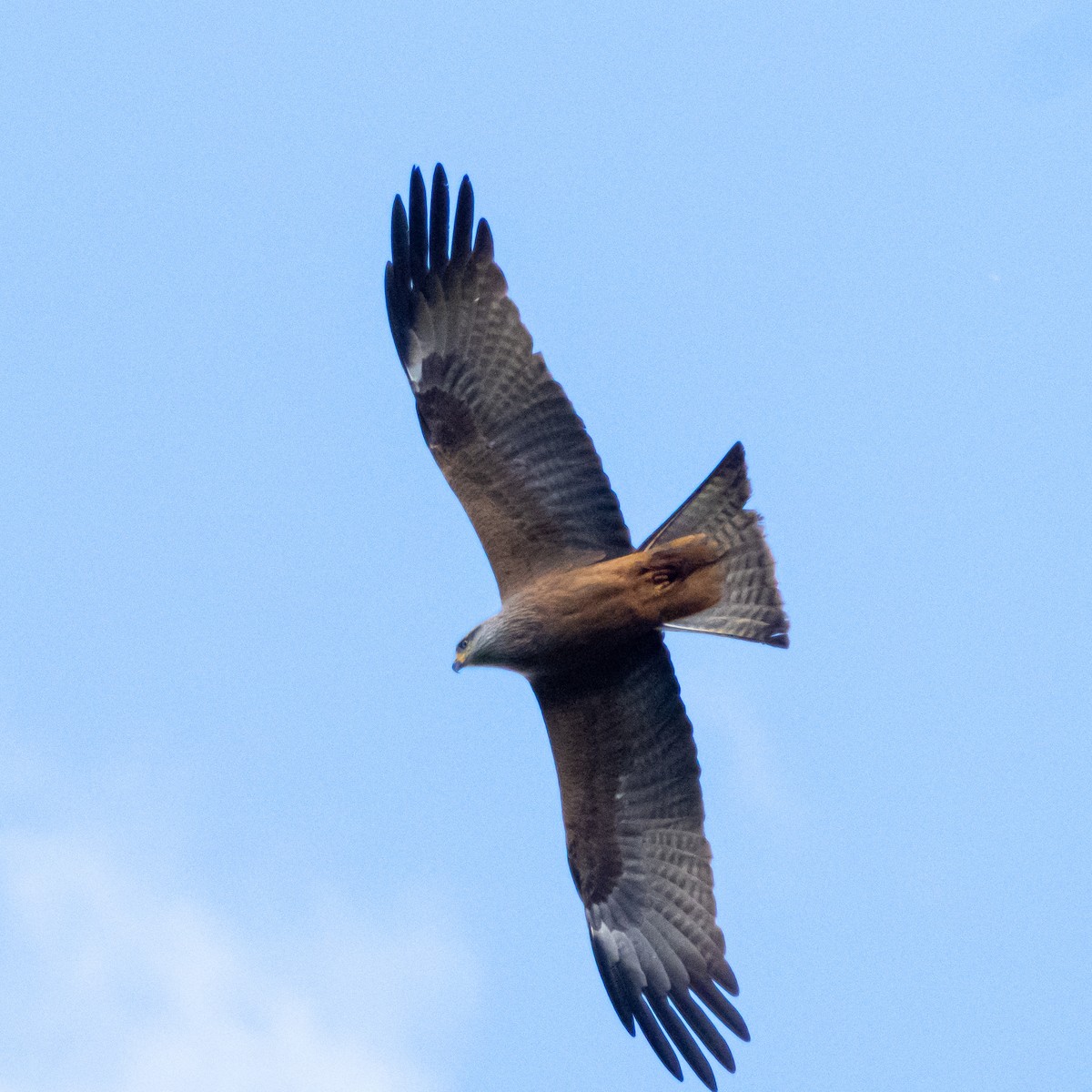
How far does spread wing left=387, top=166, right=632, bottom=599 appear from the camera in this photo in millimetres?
8094

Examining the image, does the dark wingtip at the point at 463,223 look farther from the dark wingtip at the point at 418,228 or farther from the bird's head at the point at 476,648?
the bird's head at the point at 476,648

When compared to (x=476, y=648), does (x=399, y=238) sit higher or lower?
higher

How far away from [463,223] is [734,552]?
196 cm

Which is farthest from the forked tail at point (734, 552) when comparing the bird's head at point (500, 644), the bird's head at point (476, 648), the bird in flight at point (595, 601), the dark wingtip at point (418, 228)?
the dark wingtip at point (418, 228)

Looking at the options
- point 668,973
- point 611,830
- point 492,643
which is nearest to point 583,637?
point 492,643

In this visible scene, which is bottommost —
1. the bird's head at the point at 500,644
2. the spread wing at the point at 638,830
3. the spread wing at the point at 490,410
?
the spread wing at the point at 638,830

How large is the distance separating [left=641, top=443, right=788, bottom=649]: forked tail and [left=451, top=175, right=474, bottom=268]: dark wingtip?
1.55 meters

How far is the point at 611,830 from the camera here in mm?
8273

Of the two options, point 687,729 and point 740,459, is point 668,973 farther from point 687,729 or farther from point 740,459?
point 740,459

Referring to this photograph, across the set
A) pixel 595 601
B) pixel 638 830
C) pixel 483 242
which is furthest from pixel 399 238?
pixel 638 830

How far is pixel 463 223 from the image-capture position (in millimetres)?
8188

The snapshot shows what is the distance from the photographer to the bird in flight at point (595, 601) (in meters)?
7.98

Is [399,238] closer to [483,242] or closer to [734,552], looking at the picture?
[483,242]

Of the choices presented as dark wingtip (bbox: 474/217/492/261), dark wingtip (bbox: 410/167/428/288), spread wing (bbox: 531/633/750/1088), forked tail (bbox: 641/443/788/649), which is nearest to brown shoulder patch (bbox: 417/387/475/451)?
dark wingtip (bbox: 410/167/428/288)
